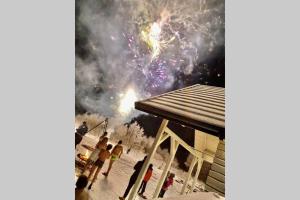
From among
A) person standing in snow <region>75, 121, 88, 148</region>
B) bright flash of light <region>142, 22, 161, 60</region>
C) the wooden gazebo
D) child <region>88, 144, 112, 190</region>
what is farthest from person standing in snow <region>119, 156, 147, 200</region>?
bright flash of light <region>142, 22, 161, 60</region>

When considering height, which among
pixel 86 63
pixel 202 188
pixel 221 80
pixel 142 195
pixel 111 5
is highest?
pixel 111 5

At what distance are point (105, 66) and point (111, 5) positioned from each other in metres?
0.64

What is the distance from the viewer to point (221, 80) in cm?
390

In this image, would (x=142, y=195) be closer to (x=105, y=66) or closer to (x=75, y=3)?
(x=105, y=66)

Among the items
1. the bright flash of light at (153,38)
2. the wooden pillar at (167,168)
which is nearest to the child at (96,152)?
the wooden pillar at (167,168)

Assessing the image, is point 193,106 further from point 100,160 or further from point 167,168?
point 100,160

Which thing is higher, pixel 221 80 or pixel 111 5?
pixel 111 5

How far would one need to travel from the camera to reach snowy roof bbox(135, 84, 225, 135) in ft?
11.2

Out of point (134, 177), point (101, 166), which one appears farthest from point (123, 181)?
point (101, 166)

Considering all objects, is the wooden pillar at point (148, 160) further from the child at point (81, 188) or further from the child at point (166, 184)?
the child at point (81, 188)

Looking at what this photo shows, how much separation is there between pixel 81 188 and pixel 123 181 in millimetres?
451

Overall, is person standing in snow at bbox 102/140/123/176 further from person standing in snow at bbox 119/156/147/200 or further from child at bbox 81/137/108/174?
person standing in snow at bbox 119/156/147/200

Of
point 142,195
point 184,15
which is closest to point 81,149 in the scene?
point 142,195

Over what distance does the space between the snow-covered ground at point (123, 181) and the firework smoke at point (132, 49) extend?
1.47ft
